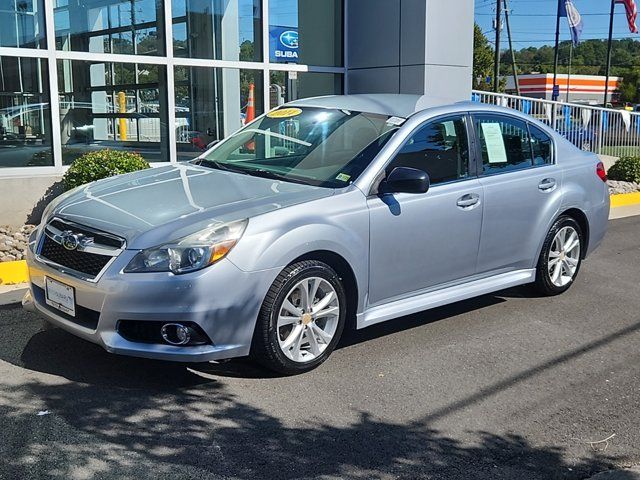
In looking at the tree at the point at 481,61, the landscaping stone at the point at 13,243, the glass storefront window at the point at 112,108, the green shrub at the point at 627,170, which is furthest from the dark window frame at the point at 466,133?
the tree at the point at 481,61

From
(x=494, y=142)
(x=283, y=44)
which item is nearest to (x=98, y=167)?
(x=283, y=44)

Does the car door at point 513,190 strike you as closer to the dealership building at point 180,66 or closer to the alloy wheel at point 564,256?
the alloy wheel at point 564,256

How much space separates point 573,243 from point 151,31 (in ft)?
20.4

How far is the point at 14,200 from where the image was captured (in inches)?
328

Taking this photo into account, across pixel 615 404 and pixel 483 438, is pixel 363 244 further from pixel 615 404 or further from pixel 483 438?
pixel 615 404

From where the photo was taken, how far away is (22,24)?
28.2 feet

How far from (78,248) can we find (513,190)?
3.25 metres

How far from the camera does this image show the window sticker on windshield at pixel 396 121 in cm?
522

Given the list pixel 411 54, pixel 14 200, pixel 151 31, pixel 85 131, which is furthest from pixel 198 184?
pixel 411 54

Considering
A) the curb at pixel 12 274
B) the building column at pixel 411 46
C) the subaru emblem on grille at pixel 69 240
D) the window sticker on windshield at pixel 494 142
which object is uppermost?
the building column at pixel 411 46

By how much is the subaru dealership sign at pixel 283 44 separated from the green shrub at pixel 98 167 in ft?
11.8

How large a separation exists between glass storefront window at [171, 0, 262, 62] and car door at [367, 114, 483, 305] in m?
5.66

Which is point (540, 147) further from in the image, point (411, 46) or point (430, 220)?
point (411, 46)

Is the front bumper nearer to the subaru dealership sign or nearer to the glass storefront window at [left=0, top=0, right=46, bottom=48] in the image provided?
the glass storefront window at [left=0, top=0, right=46, bottom=48]
